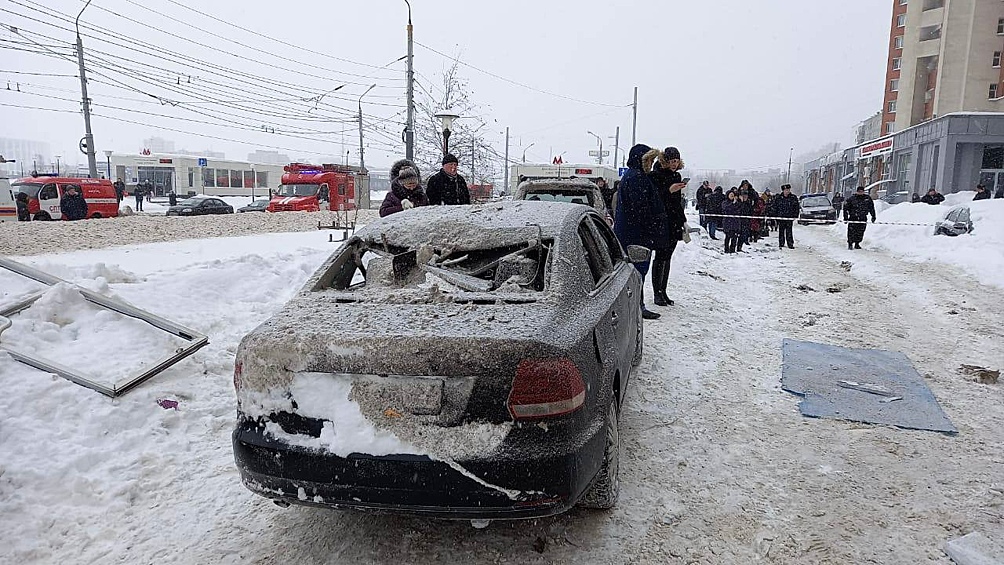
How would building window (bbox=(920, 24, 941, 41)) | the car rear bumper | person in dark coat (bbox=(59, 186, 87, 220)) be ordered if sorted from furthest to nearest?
building window (bbox=(920, 24, 941, 41)) < person in dark coat (bbox=(59, 186, 87, 220)) < the car rear bumper

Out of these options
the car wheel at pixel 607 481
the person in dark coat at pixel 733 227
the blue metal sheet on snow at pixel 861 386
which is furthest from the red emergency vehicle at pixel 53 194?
the car wheel at pixel 607 481

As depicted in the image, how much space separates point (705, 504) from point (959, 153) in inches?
1609

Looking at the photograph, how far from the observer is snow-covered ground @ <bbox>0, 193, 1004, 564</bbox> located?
2.97m

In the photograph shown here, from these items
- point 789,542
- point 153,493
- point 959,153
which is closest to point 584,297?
point 789,542

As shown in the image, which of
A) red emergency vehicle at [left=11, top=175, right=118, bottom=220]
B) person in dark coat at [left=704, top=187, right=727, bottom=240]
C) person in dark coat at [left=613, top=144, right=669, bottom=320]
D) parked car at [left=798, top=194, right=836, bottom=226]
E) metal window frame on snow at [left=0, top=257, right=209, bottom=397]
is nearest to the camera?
metal window frame on snow at [left=0, top=257, right=209, bottom=397]

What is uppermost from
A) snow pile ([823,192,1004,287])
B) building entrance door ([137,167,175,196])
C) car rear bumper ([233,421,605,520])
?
building entrance door ([137,167,175,196])

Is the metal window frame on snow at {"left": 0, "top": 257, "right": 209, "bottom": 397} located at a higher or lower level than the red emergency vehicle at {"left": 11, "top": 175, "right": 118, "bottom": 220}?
lower

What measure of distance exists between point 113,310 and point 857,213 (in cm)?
1683

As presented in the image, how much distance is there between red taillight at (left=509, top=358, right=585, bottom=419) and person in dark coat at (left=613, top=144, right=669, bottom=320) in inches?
204

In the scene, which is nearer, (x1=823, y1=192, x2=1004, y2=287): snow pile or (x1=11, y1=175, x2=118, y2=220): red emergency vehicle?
(x1=823, y1=192, x2=1004, y2=287): snow pile

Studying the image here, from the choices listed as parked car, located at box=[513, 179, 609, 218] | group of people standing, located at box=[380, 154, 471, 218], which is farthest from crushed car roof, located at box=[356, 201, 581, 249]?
parked car, located at box=[513, 179, 609, 218]

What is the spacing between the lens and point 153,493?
11.2ft

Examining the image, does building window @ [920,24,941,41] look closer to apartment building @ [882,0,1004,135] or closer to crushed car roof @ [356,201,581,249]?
apartment building @ [882,0,1004,135]

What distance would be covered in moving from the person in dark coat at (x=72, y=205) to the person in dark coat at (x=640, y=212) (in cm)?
2328
